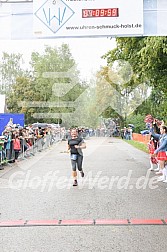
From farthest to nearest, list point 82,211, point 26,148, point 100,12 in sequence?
point 26,148
point 100,12
point 82,211

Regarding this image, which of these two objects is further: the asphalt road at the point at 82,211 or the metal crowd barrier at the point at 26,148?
the metal crowd barrier at the point at 26,148

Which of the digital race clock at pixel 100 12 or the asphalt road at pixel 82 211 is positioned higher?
the digital race clock at pixel 100 12

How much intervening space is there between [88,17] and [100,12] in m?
0.28

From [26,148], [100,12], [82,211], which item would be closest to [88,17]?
[100,12]

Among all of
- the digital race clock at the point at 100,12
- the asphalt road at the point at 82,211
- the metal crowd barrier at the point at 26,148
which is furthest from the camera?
the metal crowd barrier at the point at 26,148

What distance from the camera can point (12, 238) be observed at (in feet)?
19.8

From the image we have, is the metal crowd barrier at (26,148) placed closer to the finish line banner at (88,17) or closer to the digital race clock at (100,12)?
the finish line banner at (88,17)

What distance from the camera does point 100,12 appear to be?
8891mm

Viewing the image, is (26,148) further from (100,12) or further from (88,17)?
(100,12)

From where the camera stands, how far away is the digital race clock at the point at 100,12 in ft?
29.1

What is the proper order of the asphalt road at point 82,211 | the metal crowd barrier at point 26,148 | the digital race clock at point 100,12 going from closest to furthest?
the asphalt road at point 82,211 → the digital race clock at point 100,12 → the metal crowd barrier at point 26,148

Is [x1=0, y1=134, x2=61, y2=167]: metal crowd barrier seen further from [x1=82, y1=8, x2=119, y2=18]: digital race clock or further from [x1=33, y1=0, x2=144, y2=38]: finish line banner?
[x1=82, y1=8, x2=119, y2=18]: digital race clock

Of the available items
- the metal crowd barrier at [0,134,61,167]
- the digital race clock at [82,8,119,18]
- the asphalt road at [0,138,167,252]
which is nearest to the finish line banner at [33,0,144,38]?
the digital race clock at [82,8,119,18]

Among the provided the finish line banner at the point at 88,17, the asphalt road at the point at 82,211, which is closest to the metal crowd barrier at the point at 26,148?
the asphalt road at the point at 82,211
